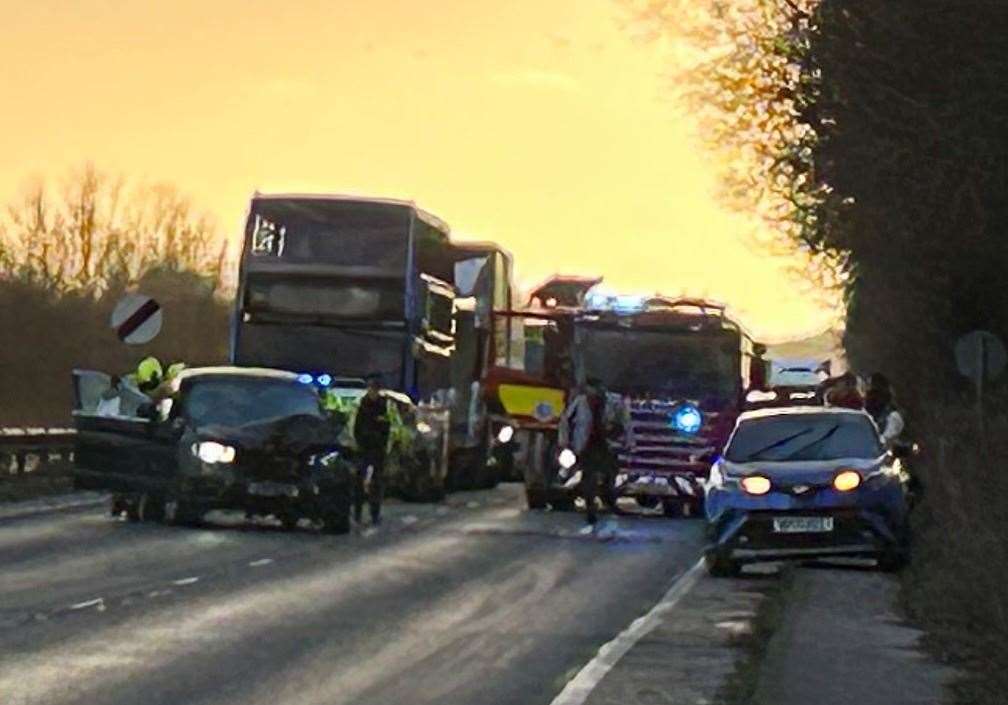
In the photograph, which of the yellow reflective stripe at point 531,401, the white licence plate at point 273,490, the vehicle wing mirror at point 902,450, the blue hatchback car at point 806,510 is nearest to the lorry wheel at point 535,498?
the yellow reflective stripe at point 531,401

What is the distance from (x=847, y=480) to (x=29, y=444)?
18308 millimetres

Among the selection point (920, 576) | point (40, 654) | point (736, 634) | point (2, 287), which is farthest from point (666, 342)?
point (2, 287)

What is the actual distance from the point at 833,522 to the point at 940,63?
5385 millimetres

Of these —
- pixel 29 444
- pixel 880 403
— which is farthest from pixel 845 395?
pixel 29 444

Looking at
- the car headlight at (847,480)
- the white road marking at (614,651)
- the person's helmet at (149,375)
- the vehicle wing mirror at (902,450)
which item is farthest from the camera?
the person's helmet at (149,375)

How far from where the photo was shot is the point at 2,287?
101 metres

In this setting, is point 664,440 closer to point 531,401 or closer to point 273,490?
point 531,401

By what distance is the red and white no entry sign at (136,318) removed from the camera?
40.7m

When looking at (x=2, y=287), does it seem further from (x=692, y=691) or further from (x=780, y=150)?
(x=692, y=691)

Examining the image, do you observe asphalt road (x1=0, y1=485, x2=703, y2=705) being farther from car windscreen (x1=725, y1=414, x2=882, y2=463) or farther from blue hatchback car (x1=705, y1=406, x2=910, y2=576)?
car windscreen (x1=725, y1=414, x2=882, y2=463)

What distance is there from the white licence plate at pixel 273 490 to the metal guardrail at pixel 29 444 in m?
8.17

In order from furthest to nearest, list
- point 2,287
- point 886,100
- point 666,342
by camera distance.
Answer: point 2,287 → point 666,342 → point 886,100

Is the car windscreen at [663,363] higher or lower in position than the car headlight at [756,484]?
higher

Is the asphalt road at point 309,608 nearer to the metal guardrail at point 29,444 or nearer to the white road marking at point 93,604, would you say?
the white road marking at point 93,604
